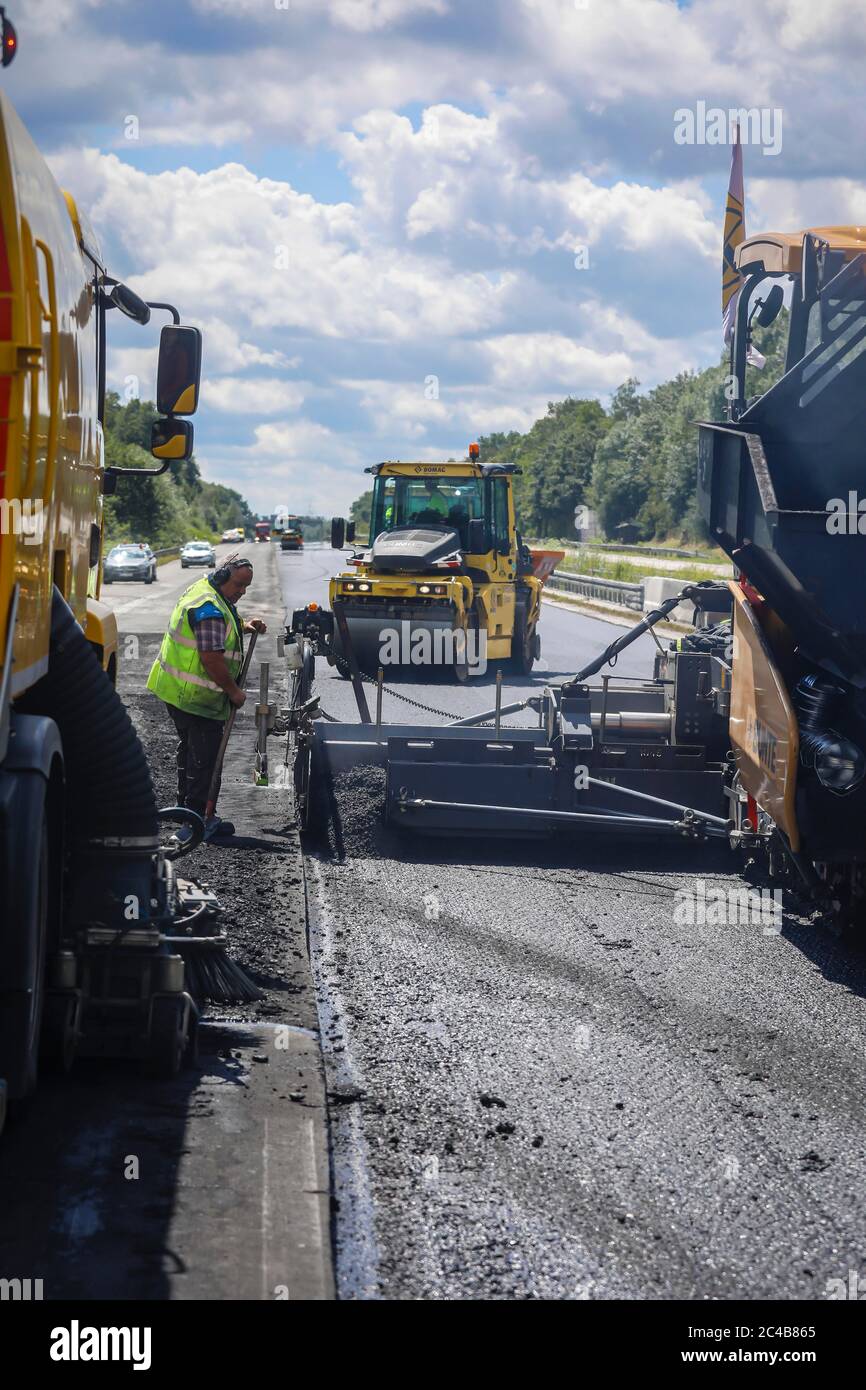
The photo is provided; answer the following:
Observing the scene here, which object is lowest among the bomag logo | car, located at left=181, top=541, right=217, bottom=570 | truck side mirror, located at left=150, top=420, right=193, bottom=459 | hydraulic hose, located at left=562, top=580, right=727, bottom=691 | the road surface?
the road surface

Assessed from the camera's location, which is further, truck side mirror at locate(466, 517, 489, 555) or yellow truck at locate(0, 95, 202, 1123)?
truck side mirror at locate(466, 517, 489, 555)

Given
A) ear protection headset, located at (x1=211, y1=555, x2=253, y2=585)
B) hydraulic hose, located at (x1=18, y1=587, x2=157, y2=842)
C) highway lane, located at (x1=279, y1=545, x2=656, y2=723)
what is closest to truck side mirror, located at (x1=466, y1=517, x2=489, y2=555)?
highway lane, located at (x1=279, y1=545, x2=656, y2=723)

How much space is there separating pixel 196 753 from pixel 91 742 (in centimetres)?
440

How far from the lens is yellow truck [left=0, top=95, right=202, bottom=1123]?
13.3ft

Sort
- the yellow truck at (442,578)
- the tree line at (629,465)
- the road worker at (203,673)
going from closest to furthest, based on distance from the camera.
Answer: the road worker at (203,673) < the yellow truck at (442,578) < the tree line at (629,465)

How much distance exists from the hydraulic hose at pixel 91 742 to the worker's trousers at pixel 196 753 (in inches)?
163

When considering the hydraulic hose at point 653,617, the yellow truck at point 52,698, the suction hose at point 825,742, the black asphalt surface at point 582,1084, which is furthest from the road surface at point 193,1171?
the hydraulic hose at point 653,617

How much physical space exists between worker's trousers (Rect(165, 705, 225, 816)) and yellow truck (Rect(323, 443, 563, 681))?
29.6 feet

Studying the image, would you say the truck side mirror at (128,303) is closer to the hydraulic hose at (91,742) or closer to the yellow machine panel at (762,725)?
the hydraulic hose at (91,742)

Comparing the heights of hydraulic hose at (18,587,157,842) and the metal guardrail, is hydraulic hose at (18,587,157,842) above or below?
above

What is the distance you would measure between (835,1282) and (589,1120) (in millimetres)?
1172

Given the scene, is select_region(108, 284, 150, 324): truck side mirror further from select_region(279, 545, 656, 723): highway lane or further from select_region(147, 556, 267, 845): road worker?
select_region(279, 545, 656, 723): highway lane

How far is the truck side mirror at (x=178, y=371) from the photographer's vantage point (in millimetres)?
6969

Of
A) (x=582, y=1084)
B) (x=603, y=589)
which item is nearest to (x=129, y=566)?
(x=603, y=589)
